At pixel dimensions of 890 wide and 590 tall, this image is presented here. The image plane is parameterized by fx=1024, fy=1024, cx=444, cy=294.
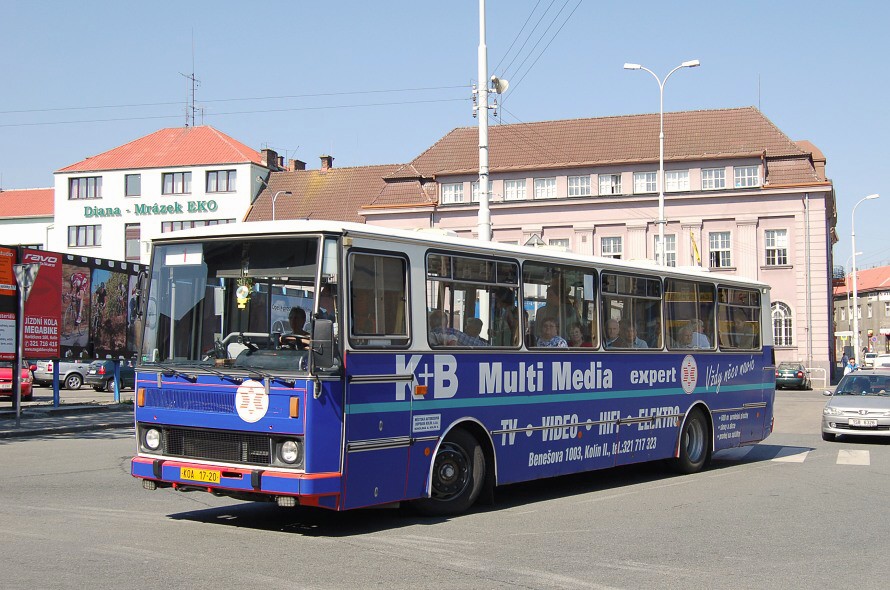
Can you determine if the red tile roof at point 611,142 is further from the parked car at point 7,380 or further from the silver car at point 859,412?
the silver car at point 859,412

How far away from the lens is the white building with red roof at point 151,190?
7812 cm

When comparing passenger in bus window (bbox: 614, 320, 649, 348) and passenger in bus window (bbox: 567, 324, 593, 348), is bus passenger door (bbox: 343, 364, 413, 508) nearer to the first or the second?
passenger in bus window (bbox: 567, 324, 593, 348)

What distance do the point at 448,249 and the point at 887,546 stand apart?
5.03 metres

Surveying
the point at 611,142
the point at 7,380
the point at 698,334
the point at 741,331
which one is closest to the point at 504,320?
the point at 698,334

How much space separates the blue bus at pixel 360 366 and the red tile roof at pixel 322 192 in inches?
2455

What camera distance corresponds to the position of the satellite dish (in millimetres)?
21297

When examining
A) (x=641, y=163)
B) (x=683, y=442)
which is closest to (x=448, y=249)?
(x=683, y=442)

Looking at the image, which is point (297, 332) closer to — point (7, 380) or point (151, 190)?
point (7, 380)

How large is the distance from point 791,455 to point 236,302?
40.2ft

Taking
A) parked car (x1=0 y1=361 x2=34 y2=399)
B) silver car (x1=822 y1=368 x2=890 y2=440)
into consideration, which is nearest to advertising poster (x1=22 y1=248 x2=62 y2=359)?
parked car (x1=0 y1=361 x2=34 y2=399)

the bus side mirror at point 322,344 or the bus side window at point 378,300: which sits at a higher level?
the bus side window at point 378,300

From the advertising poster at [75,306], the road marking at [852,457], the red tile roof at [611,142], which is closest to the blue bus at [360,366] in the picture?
the road marking at [852,457]

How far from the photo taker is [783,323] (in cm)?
5772

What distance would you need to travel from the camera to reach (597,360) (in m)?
13.0
